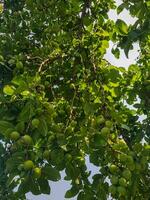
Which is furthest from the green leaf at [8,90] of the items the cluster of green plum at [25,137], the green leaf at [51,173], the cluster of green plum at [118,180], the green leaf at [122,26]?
the green leaf at [122,26]

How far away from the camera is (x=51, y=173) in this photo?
3.34 meters

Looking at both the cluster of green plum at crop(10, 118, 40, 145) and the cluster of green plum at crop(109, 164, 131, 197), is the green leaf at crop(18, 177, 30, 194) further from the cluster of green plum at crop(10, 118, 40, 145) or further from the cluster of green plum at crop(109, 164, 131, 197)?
the cluster of green plum at crop(109, 164, 131, 197)

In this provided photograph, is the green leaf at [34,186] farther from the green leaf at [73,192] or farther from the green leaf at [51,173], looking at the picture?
the green leaf at [73,192]

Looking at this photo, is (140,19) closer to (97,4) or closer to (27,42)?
(97,4)

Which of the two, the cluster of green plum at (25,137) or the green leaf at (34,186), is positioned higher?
the cluster of green plum at (25,137)

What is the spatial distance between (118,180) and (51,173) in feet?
1.58

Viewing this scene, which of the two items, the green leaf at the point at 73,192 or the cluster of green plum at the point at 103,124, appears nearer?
the cluster of green plum at the point at 103,124

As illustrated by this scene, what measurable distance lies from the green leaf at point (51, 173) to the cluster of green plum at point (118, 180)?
396 mm

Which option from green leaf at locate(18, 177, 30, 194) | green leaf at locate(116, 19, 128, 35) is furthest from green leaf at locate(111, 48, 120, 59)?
green leaf at locate(18, 177, 30, 194)

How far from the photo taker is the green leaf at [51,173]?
3.32 m

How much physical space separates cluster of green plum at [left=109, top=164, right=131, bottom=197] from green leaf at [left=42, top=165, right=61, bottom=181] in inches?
15.6

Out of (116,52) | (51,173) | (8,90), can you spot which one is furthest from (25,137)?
(116,52)

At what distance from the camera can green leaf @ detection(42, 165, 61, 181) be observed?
3.32 m

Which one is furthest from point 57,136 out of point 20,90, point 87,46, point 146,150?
point 87,46
